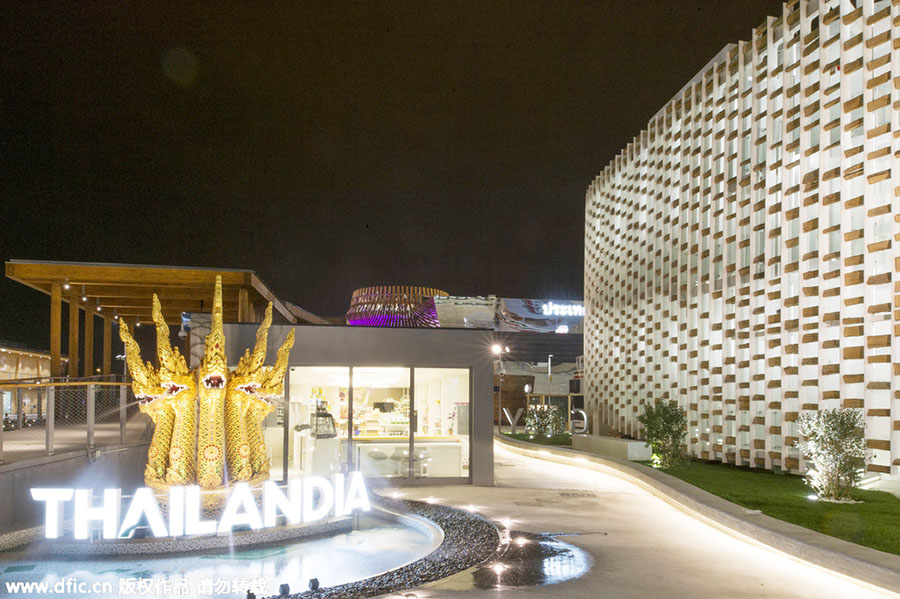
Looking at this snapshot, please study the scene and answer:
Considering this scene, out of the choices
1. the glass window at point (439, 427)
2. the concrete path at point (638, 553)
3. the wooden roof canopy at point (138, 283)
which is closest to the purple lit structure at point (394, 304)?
the wooden roof canopy at point (138, 283)

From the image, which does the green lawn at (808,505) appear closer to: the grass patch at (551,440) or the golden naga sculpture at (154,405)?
the golden naga sculpture at (154,405)

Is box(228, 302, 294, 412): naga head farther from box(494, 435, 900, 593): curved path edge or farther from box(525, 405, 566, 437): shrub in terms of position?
box(525, 405, 566, 437): shrub

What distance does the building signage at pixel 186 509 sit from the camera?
8.83 metres

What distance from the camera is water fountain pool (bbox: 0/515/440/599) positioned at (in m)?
7.58

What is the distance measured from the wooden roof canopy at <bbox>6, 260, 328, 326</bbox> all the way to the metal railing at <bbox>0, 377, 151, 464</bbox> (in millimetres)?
3530

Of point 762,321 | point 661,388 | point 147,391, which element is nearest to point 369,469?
point 147,391

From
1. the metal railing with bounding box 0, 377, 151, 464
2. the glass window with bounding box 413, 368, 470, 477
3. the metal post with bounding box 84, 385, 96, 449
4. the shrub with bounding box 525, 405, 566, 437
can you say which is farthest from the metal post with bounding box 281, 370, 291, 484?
the shrub with bounding box 525, 405, 566, 437

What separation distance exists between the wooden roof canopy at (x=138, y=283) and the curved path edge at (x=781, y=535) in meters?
11.6

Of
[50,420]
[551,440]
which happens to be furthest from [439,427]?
[551,440]

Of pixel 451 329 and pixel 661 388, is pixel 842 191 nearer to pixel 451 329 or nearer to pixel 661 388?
pixel 451 329

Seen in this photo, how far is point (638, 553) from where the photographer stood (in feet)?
29.3

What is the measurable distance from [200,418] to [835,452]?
402 inches

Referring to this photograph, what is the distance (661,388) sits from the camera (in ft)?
83.6

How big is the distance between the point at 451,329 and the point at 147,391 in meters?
6.84
